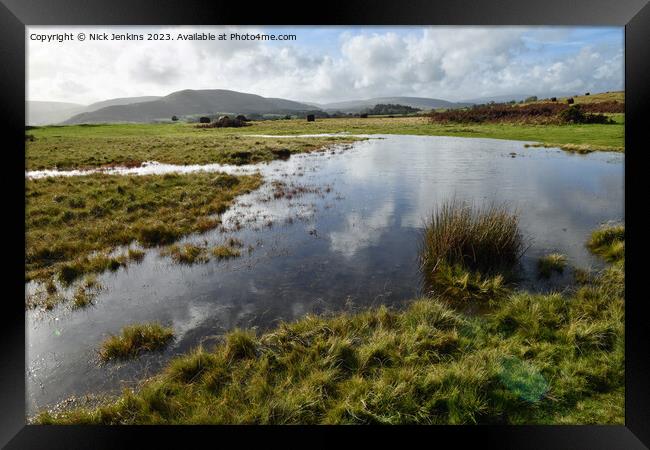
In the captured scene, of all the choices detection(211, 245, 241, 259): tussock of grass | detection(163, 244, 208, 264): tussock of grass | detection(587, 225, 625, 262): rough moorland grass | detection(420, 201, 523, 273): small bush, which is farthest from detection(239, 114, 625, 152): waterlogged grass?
detection(163, 244, 208, 264): tussock of grass

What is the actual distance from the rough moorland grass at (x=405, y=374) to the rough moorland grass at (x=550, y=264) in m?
2.09

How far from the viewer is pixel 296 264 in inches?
432

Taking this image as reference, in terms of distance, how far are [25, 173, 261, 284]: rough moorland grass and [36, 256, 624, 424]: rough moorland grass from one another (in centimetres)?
611

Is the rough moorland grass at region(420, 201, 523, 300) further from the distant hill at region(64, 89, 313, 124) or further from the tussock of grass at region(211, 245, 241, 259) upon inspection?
the distant hill at region(64, 89, 313, 124)

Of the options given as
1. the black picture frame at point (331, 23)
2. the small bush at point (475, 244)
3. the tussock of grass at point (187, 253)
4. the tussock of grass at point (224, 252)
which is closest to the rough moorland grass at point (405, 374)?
the black picture frame at point (331, 23)

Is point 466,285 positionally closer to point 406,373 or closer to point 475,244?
point 475,244

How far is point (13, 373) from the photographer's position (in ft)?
14.9

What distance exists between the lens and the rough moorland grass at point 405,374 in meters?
5.30

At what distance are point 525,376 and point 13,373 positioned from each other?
263 inches

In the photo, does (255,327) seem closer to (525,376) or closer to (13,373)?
(13,373)

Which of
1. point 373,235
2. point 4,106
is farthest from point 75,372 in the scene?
point 373,235

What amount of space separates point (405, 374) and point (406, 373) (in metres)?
0.03

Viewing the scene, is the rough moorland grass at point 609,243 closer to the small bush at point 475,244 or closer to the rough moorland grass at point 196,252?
the small bush at point 475,244

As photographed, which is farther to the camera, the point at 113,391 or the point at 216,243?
the point at 216,243
